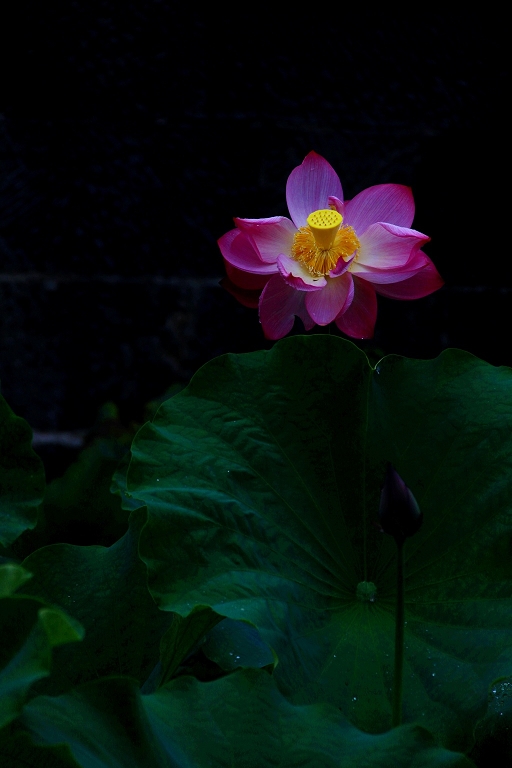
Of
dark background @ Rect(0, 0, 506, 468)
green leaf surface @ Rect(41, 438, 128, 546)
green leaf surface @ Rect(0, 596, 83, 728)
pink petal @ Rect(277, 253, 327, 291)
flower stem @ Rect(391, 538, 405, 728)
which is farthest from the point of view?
dark background @ Rect(0, 0, 506, 468)

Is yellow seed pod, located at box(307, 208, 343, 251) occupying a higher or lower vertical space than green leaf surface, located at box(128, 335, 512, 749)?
higher

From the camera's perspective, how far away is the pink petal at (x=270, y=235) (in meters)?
0.81

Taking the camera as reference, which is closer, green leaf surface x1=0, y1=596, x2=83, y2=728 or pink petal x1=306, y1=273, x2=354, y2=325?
green leaf surface x1=0, y1=596, x2=83, y2=728

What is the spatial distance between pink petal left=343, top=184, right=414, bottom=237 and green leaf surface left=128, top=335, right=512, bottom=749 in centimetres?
14

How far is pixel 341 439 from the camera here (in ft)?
2.57

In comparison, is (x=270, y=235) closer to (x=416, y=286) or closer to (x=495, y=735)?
(x=416, y=286)

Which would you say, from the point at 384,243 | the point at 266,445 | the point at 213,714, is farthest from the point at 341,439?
the point at 213,714

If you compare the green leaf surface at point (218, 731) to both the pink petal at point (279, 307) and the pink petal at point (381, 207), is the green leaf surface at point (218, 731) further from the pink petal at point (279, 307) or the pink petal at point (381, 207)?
the pink petal at point (381, 207)

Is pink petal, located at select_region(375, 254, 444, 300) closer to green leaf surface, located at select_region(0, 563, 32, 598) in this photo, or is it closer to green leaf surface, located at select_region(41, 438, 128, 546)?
green leaf surface, located at select_region(41, 438, 128, 546)

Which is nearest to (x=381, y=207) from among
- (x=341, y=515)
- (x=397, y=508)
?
(x=341, y=515)

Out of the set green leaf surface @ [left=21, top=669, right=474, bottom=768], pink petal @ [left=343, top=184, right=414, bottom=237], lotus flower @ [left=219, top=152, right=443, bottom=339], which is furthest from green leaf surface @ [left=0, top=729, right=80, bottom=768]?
pink petal @ [left=343, top=184, right=414, bottom=237]

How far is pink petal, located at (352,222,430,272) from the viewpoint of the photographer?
0.78m

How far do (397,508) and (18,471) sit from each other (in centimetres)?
43

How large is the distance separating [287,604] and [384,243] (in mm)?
350
